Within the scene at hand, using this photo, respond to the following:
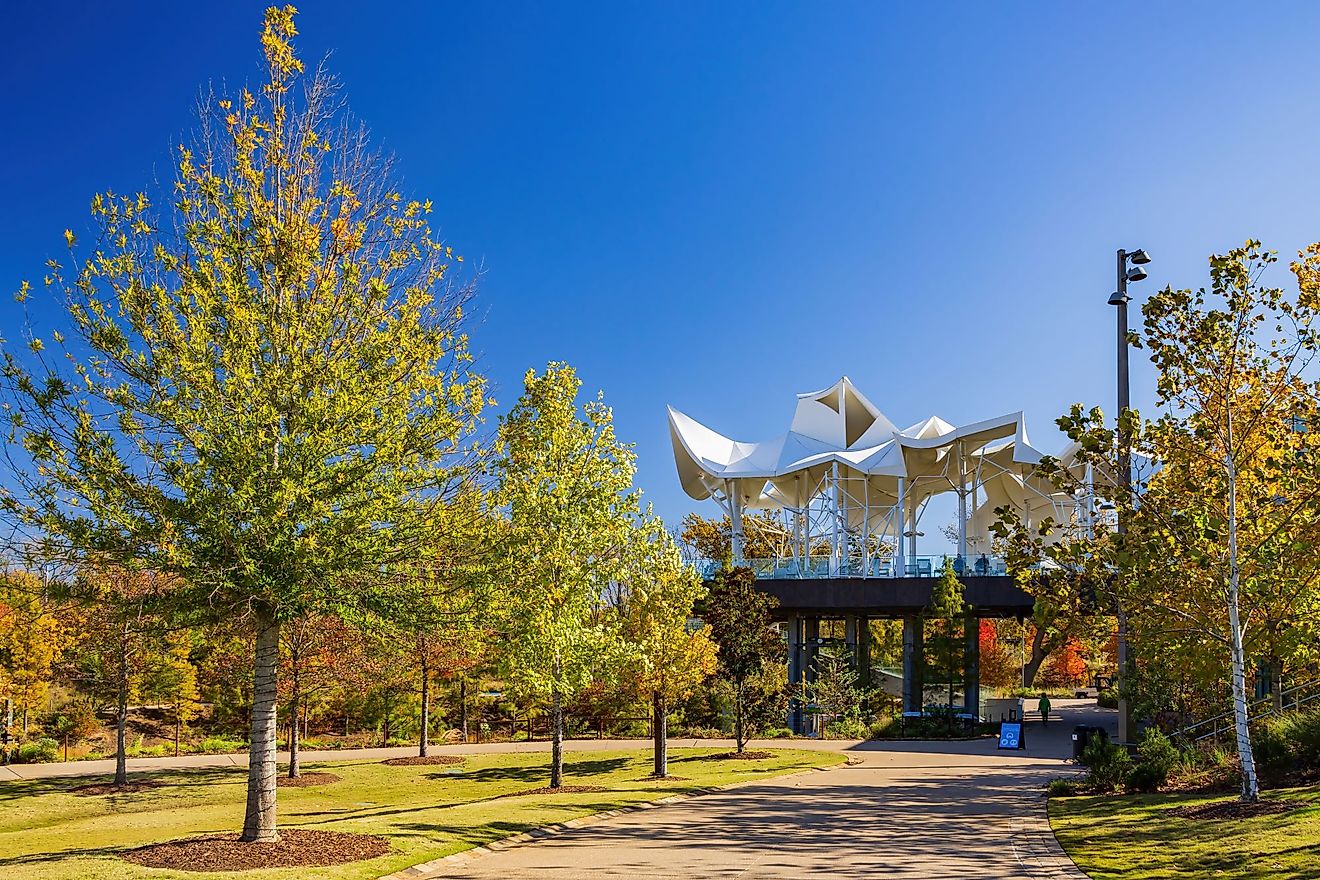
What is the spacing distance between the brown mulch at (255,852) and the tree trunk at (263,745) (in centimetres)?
23

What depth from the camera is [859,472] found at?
48875 mm

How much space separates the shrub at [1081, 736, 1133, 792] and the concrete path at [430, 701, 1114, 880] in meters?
1.13

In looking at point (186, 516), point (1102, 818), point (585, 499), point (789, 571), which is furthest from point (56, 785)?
point (789, 571)

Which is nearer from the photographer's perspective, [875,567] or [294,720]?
[294,720]

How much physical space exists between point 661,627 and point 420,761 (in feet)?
29.5

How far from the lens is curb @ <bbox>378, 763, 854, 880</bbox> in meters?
11.4

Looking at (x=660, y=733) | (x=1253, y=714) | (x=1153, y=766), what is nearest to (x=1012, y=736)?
(x=1253, y=714)

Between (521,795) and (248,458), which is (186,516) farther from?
(521,795)

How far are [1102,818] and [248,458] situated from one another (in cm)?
1272

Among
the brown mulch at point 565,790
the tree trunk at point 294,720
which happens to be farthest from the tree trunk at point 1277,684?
the tree trunk at point 294,720

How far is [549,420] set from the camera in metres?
21.0

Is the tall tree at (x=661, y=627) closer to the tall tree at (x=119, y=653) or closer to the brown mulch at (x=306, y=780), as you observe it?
the brown mulch at (x=306, y=780)

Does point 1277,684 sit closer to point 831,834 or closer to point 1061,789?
point 1061,789

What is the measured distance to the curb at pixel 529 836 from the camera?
1145 centimetres
